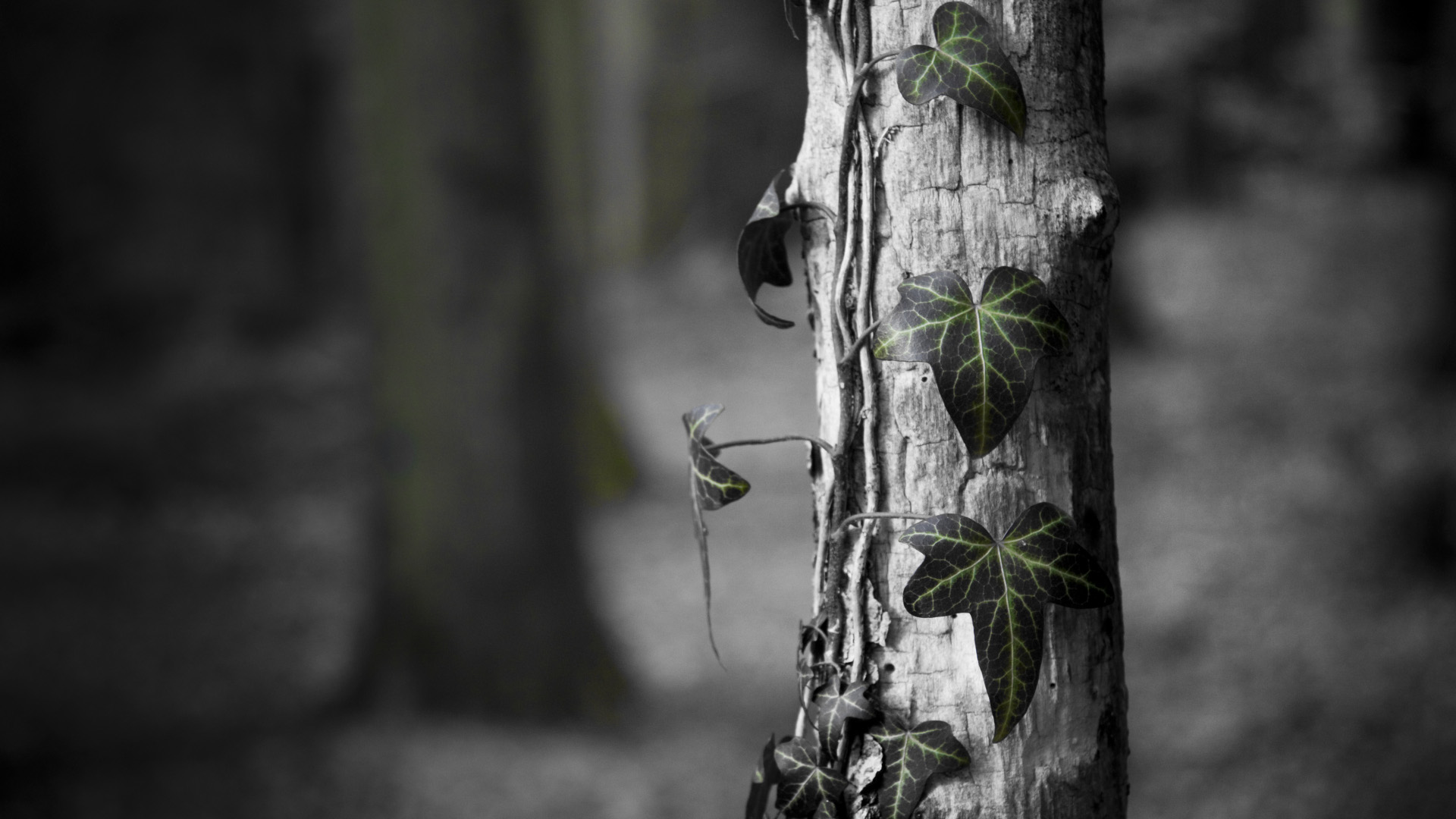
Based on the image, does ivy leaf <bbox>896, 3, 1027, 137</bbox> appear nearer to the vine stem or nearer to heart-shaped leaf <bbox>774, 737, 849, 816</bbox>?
the vine stem

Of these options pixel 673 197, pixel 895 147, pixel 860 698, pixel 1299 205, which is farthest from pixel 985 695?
pixel 673 197

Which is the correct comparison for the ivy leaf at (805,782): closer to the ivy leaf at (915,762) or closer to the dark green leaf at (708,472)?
the ivy leaf at (915,762)

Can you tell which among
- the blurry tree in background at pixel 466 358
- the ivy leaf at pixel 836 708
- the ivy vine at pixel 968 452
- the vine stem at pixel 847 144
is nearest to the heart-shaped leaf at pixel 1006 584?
the ivy vine at pixel 968 452

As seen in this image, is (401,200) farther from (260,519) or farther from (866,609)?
(260,519)

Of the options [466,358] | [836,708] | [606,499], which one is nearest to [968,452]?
[836,708]

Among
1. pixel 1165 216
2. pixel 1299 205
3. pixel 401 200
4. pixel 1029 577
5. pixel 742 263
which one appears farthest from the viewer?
Result: pixel 1165 216

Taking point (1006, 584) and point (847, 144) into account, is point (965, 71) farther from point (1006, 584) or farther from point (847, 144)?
point (1006, 584)
